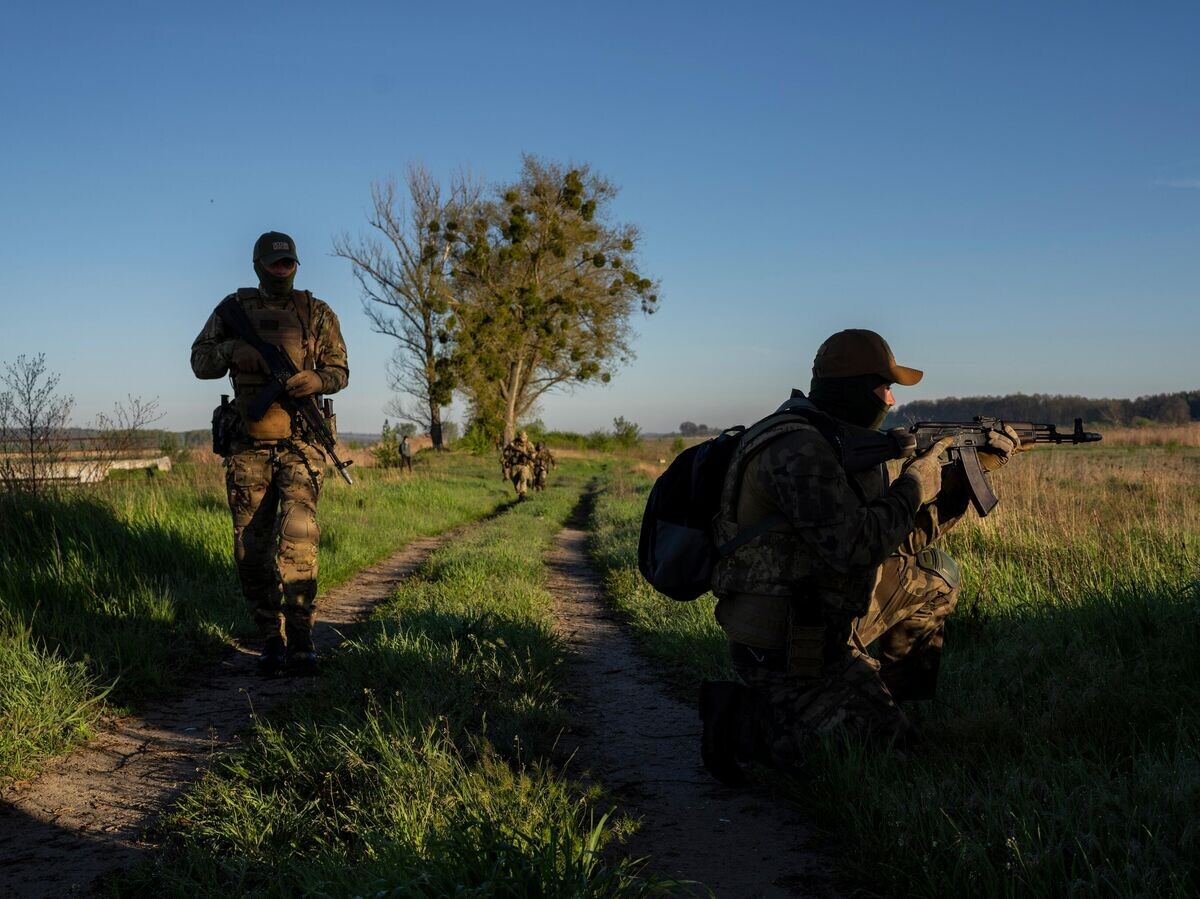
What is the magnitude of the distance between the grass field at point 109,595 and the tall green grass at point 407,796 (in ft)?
3.10

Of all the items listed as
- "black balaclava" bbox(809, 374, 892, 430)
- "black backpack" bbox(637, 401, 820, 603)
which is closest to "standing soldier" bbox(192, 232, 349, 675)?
"black backpack" bbox(637, 401, 820, 603)

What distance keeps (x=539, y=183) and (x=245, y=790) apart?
38331 mm

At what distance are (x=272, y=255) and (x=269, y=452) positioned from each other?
1.24 meters

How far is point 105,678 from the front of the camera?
470 cm

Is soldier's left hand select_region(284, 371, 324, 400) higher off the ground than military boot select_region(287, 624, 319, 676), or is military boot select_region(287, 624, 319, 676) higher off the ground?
soldier's left hand select_region(284, 371, 324, 400)

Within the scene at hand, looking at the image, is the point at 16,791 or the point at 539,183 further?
the point at 539,183

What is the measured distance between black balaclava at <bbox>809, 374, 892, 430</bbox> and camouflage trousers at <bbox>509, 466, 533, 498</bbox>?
16897 mm

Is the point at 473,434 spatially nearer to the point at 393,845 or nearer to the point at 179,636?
the point at 179,636

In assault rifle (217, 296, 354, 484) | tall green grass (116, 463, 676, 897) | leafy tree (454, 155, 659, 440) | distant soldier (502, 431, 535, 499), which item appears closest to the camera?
tall green grass (116, 463, 676, 897)

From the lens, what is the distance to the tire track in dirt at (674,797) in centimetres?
278

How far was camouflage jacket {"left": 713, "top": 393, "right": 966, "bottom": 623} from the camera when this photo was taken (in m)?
3.38

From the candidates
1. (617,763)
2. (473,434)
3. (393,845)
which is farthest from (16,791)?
(473,434)

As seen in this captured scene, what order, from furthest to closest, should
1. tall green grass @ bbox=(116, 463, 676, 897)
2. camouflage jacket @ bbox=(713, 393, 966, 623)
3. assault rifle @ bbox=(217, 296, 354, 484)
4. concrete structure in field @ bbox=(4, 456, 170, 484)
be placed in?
concrete structure in field @ bbox=(4, 456, 170, 484) < assault rifle @ bbox=(217, 296, 354, 484) < camouflage jacket @ bbox=(713, 393, 966, 623) < tall green grass @ bbox=(116, 463, 676, 897)

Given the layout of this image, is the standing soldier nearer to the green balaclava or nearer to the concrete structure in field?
the green balaclava
